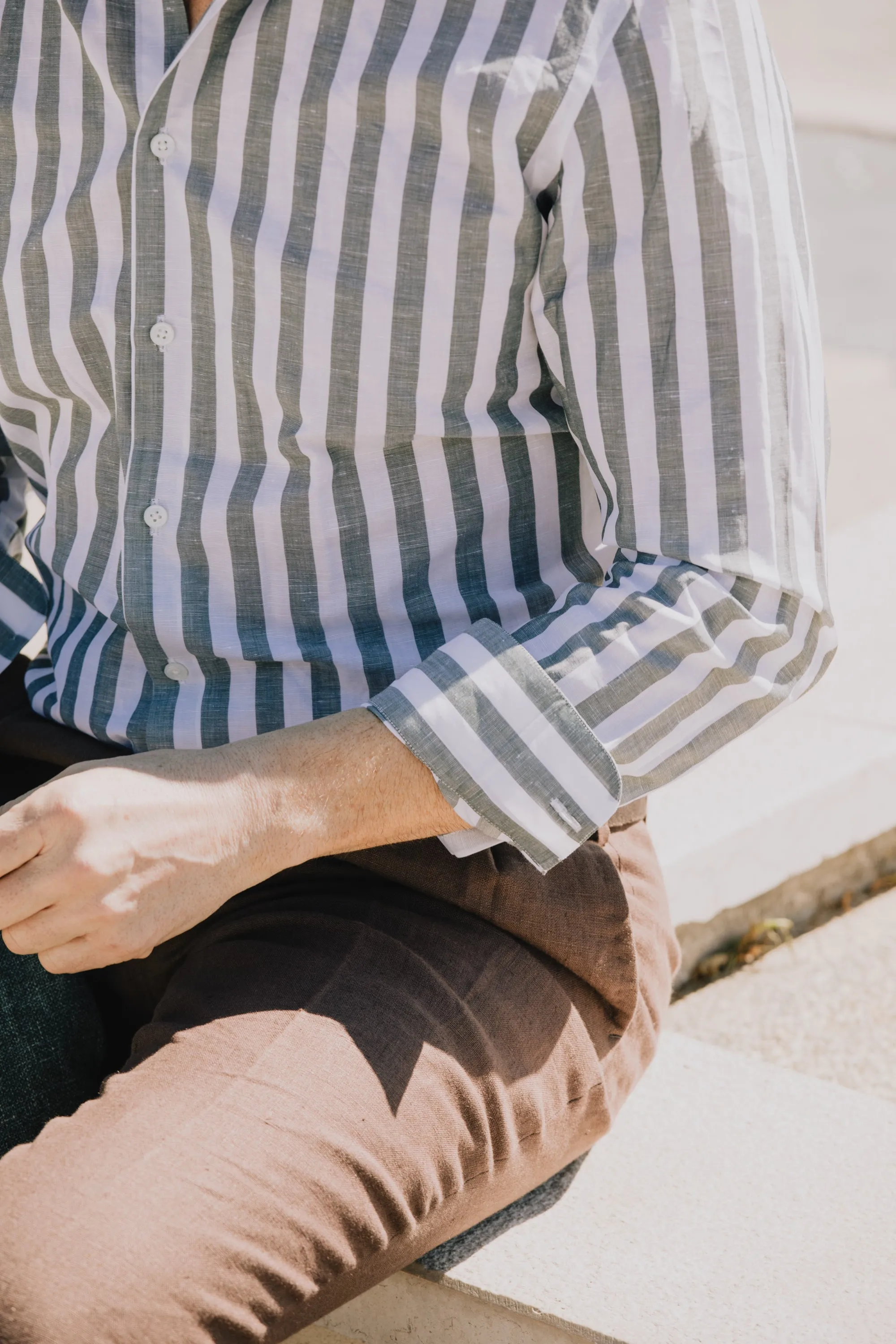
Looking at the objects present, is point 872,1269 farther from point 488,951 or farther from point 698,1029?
point 698,1029

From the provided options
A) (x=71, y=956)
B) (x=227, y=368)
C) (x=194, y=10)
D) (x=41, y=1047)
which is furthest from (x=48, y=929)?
(x=194, y=10)

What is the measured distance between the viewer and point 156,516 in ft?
4.72

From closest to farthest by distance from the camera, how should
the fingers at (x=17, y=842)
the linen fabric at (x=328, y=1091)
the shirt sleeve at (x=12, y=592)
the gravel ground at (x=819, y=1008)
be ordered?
the linen fabric at (x=328, y=1091)
the fingers at (x=17, y=842)
the shirt sleeve at (x=12, y=592)
the gravel ground at (x=819, y=1008)

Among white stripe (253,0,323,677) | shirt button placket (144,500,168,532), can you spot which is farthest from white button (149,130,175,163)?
shirt button placket (144,500,168,532)

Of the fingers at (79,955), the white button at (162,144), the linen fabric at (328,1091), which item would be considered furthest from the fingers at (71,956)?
the white button at (162,144)

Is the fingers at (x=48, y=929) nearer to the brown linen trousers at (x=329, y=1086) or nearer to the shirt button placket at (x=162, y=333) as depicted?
the brown linen trousers at (x=329, y=1086)

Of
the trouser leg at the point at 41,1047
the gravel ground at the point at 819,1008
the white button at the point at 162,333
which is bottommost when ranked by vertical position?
the gravel ground at the point at 819,1008

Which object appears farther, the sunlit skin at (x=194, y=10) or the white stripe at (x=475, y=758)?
the sunlit skin at (x=194, y=10)

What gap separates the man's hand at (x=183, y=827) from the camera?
1145 millimetres

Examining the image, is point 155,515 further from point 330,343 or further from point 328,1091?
point 328,1091

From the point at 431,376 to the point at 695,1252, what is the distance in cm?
102

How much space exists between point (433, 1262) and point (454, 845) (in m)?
0.51

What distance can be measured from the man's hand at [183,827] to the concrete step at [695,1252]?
1.81ft

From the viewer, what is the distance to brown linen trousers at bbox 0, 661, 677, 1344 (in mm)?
1031
